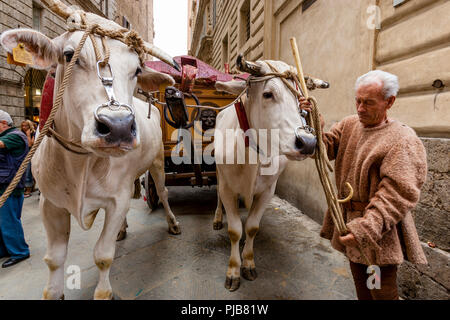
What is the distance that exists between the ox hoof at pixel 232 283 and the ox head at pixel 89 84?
6.08 feet

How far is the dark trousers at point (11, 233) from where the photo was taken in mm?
2928

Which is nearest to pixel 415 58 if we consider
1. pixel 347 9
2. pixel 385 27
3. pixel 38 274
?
pixel 385 27

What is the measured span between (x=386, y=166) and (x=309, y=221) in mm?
3137

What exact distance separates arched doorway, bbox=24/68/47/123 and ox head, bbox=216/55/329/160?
12746 mm

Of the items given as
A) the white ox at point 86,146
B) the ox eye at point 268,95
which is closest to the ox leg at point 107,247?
the white ox at point 86,146

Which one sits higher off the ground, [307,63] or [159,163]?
[307,63]

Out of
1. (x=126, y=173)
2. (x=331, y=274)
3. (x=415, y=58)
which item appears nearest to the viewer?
(x=126, y=173)

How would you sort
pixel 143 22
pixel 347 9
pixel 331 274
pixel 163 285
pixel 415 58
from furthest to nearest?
pixel 143 22 → pixel 347 9 → pixel 331 274 → pixel 163 285 → pixel 415 58

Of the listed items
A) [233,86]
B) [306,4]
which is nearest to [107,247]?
[233,86]

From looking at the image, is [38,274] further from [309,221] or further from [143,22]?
[143,22]

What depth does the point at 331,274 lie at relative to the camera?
266 cm

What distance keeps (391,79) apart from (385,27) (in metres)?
1.92

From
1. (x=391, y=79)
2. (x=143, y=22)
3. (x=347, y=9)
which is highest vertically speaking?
(x=143, y=22)

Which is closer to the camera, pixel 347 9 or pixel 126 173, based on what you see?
pixel 126 173
